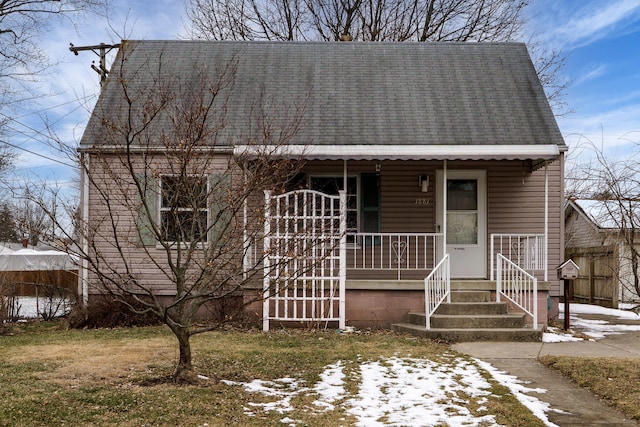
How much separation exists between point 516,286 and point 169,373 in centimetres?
588

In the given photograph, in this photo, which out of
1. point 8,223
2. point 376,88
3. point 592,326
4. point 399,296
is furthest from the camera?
point 376,88

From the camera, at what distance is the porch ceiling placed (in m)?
9.88

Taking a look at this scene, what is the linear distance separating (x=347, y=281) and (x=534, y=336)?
9.91 ft

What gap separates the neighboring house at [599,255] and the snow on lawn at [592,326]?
66 centimetres

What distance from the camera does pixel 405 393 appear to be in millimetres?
5918

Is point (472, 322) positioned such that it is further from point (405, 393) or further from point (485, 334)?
point (405, 393)

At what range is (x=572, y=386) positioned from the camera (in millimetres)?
6379

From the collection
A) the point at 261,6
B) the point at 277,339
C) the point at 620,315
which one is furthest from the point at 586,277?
the point at 261,6

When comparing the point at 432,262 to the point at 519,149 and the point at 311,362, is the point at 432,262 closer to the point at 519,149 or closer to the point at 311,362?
the point at 519,149

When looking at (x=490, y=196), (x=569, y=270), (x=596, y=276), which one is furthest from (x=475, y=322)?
(x=596, y=276)

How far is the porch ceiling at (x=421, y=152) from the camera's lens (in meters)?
9.88

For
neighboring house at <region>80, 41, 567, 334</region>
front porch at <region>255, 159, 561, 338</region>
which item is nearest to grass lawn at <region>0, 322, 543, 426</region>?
neighboring house at <region>80, 41, 567, 334</region>

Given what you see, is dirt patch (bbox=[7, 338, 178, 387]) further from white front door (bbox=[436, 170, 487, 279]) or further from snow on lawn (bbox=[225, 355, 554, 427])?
white front door (bbox=[436, 170, 487, 279])

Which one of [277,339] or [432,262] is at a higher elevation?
[432,262]
